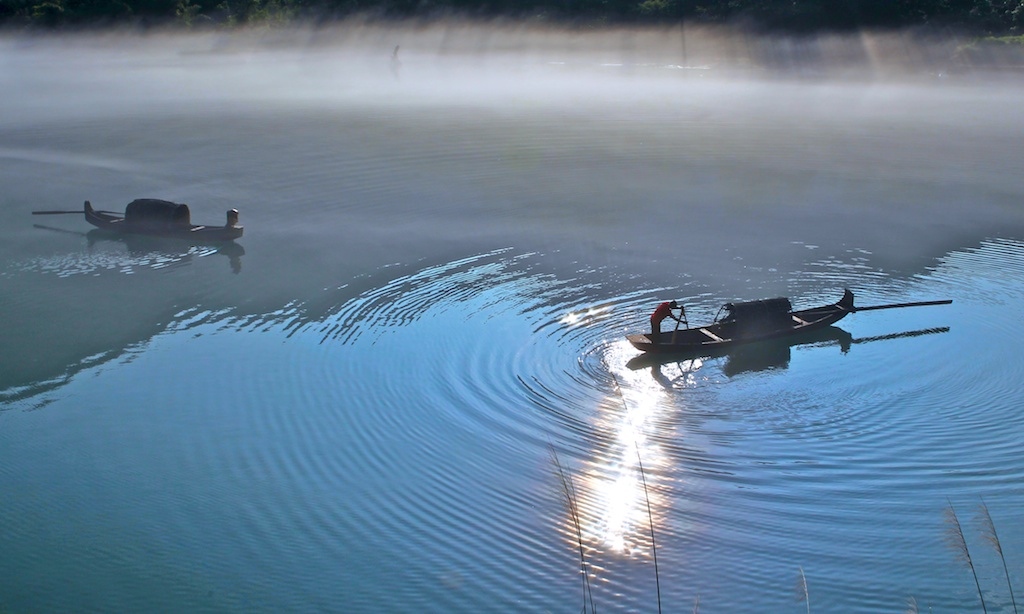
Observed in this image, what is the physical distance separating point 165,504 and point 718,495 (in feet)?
11.6

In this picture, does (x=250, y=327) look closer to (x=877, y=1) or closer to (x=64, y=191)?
(x=64, y=191)

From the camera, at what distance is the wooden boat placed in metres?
8.78

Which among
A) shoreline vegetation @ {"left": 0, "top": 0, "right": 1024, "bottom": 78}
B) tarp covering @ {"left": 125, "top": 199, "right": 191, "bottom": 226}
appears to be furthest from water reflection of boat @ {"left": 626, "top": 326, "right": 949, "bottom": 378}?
shoreline vegetation @ {"left": 0, "top": 0, "right": 1024, "bottom": 78}

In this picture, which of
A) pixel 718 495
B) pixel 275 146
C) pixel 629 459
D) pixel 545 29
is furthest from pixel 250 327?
pixel 545 29

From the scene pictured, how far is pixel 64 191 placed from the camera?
629 inches

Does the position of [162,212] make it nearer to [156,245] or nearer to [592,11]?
[156,245]

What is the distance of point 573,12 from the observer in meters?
39.4

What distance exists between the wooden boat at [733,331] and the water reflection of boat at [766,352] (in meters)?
0.05

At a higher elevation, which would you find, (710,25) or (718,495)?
(710,25)

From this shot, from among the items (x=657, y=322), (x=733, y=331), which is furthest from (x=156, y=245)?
(x=733, y=331)

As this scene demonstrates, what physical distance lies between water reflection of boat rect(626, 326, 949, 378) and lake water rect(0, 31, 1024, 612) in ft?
Answer: 0.18

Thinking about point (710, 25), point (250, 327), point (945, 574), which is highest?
point (710, 25)

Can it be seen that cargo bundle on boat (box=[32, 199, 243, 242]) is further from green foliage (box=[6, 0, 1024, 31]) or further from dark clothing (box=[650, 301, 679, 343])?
green foliage (box=[6, 0, 1024, 31])

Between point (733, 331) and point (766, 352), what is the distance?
0.39 meters
